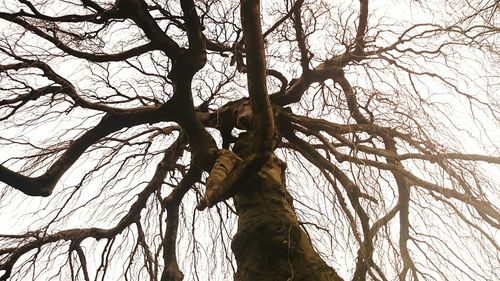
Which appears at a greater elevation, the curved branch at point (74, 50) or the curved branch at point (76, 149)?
the curved branch at point (74, 50)

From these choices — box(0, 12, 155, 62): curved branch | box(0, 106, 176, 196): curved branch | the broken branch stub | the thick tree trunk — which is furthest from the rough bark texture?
box(0, 12, 155, 62): curved branch

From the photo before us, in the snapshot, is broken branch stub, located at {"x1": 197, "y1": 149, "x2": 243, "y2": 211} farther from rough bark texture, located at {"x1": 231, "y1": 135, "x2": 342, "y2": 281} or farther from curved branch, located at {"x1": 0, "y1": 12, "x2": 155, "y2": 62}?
curved branch, located at {"x1": 0, "y1": 12, "x2": 155, "y2": 62}

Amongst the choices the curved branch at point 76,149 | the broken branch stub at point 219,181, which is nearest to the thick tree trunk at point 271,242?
the broken branch stub at point 219,181

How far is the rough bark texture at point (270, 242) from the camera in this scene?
2.20 metres

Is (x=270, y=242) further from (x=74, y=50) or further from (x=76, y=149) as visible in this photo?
(x=74, y=50)

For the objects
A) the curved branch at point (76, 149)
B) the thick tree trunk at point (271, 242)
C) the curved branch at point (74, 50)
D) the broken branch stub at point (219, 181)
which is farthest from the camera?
the curved branch at point (74, 50)

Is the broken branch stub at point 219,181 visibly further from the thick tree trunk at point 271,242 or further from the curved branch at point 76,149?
the curved branch at point 76,149

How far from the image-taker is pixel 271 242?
7.82 feet

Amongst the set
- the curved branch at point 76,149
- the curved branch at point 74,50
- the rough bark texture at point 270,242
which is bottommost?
the rough bark texture at point 270,242

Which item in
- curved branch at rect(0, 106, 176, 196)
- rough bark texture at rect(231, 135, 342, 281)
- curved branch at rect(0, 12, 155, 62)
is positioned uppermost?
curved branch at rect(0, 12, 155, 62)

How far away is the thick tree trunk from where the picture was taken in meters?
2.20

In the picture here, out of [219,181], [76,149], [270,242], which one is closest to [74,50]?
[76,149]

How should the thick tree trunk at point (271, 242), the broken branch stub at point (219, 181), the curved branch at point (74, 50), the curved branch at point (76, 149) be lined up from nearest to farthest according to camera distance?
1. the thick tree trunk at point (271, 242)
2. the broken branch stub at point (219, 181)
3. the curved branch at point (76, 149)
4. the curved branch at point (74, 50)

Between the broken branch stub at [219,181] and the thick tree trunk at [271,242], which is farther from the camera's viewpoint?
the broken branch stub at [219,181]
